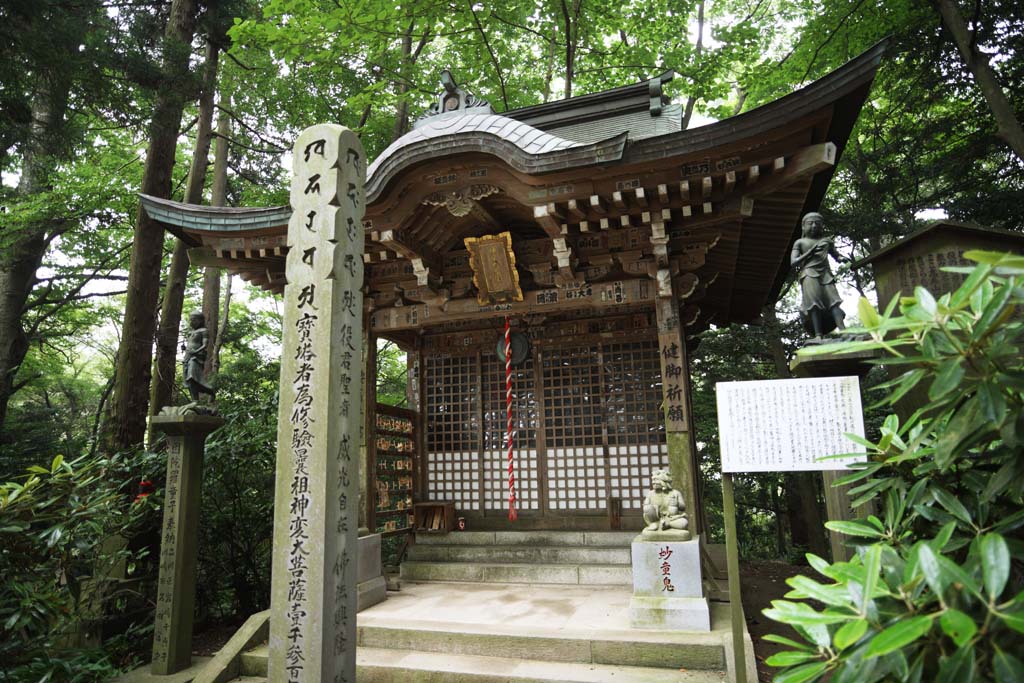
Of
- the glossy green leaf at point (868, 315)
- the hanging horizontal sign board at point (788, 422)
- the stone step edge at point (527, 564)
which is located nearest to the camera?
the glossy green leaf at point (868, 315)

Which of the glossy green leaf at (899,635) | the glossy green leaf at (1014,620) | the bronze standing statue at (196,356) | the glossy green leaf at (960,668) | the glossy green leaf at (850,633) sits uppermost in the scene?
the bronze standing statue at (196,356)

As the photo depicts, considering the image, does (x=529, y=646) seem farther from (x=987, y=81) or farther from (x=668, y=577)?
(x=987, y=81)

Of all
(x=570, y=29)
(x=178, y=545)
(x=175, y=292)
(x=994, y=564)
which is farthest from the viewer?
(x=570, y=29)

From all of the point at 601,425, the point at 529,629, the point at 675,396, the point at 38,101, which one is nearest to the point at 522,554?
the point at 601,425

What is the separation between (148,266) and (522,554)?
6.57 metres

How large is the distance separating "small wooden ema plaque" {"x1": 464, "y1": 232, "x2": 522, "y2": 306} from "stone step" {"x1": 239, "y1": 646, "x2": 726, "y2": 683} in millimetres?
3964

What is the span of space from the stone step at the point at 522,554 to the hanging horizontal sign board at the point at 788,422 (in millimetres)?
3963

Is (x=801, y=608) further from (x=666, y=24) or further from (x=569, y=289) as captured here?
(x=666, y=24)

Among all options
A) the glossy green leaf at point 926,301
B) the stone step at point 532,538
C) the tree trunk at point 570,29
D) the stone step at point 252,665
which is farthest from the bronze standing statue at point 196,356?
the tree trunk at point 570,29

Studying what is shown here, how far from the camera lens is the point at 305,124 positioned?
1302cm

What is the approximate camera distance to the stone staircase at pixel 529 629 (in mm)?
4527

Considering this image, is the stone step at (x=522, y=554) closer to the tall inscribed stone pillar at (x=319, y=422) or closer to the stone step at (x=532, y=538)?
the stone step at (x=532, y=538)

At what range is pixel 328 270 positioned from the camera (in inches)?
135

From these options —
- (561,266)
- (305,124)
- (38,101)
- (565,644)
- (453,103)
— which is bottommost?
(565,644)
